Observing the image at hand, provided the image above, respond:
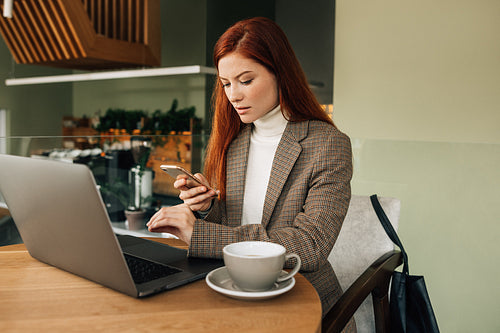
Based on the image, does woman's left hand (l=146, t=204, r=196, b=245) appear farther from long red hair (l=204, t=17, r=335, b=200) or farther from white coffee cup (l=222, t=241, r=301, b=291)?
long red hair (l=204, t=17, r=335, b=200)

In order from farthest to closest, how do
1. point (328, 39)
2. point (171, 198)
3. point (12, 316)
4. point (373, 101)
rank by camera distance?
1. point (328, 39)
2. point (171, 198)
3. point (373, 101)
4. point (12, 316)

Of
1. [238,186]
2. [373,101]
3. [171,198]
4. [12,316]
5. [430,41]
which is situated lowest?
[171,198]

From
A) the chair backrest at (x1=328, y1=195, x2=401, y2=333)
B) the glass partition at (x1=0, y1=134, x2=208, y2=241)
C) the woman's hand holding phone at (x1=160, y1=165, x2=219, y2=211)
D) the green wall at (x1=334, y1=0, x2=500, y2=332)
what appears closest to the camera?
the woman's hand holding phone at (x1=160, y1=165, x2=219, y2=211)

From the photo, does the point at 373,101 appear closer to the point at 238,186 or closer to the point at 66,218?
the point at 238,186

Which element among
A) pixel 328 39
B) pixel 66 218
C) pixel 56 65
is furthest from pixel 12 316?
pixel 56 65

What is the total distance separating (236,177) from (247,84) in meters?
0.28

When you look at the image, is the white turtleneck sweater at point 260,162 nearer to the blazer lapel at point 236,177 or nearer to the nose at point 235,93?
the blazer lapel at point 236,177

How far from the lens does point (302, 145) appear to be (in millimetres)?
1214

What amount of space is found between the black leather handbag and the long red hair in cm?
50


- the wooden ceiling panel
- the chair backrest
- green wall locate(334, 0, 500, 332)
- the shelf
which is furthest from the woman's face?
the wooden ceiling panel

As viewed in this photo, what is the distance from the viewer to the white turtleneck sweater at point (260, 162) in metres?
1.27

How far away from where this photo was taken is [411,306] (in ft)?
3.82

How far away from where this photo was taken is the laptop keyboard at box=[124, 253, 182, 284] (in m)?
0.79

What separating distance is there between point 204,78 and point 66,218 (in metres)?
5.70
